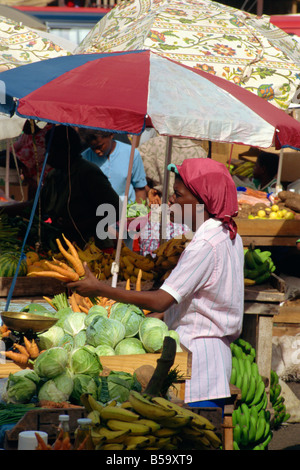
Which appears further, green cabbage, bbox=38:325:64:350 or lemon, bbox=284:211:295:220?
lemon, bbox=284:211:295:220

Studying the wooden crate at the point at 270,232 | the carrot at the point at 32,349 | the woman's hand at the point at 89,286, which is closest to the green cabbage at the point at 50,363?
the carrot at the point at 32,349

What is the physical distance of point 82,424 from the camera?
2.13 metres

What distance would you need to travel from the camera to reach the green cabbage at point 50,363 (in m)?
2.75

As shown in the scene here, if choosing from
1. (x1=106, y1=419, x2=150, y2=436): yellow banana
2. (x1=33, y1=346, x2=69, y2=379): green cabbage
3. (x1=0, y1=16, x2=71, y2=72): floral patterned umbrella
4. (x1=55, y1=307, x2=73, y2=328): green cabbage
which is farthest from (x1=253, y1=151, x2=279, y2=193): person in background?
(x1=106, y1=419, x2=150, y2=436): yellow banana

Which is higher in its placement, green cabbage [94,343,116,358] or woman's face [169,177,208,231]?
woman's face [169,177,208,231]

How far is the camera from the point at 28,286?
16.0 feet

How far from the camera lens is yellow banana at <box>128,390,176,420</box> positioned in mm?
2203

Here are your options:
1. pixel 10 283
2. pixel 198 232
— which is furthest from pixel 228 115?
→ pixel 10 283

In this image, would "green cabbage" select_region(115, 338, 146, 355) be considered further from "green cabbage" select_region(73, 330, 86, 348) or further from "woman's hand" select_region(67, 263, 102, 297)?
"woman's hand" select_region(67, 263, 102, 297)

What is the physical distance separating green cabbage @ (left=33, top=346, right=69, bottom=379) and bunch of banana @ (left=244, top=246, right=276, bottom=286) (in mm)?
2699

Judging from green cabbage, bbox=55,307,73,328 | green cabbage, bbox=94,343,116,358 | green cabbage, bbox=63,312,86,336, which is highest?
green cabbage, bbox=94,343,116,358

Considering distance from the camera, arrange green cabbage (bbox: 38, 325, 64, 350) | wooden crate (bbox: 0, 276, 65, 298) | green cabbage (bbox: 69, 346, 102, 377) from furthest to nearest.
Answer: wooden crate (bbox: 0, 276, 65, 298)
green cabbage (bbox: 38, 325, 64, 350)
green cabbage (bbox: 69, 346, 102, 377)

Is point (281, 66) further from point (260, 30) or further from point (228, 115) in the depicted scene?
point (228, 115)

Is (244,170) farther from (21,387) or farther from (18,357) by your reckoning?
(21,387)
